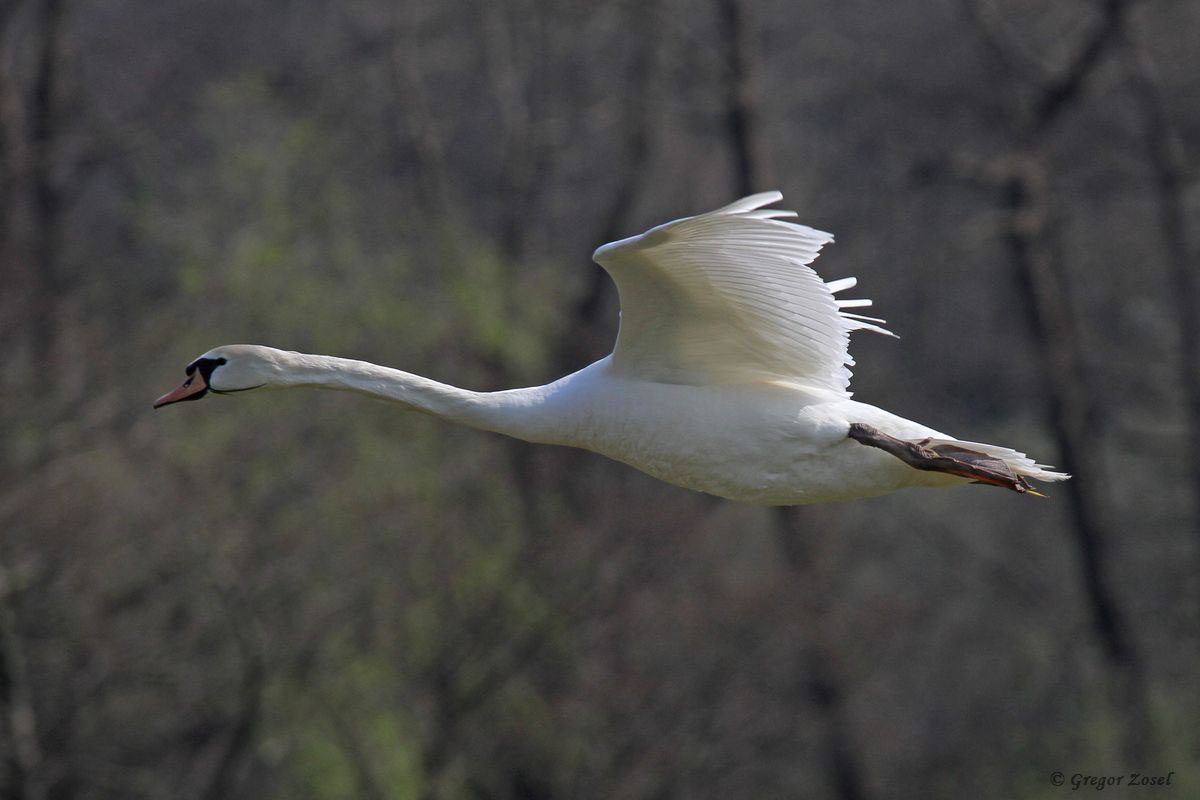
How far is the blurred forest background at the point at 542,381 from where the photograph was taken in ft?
54.2

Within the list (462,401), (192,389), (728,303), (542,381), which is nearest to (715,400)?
(728,303)

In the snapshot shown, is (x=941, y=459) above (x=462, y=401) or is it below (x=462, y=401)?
below

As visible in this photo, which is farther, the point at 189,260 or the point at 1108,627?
the point at 1108,627

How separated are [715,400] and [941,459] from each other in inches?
38.1

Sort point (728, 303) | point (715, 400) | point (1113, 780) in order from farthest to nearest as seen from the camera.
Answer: point (1113, 780), point (715, 400), point (728, 303)

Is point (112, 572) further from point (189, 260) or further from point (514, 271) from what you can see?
point (514, 271)

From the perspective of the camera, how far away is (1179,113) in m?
25.0

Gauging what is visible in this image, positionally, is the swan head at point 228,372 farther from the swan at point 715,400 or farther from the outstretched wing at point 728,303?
the outstretched wing at point 728,303

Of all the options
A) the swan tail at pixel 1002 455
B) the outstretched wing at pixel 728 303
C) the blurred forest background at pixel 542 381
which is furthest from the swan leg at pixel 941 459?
the blurred forest background at pixel 542 381

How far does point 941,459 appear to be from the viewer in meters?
7.07

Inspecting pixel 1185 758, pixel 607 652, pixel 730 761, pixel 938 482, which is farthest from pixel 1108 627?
pixel 938 482

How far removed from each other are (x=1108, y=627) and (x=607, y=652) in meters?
8.46

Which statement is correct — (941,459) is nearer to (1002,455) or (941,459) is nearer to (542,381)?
(1002,455)

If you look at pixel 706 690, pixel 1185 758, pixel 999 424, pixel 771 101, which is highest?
pixel 771 101
